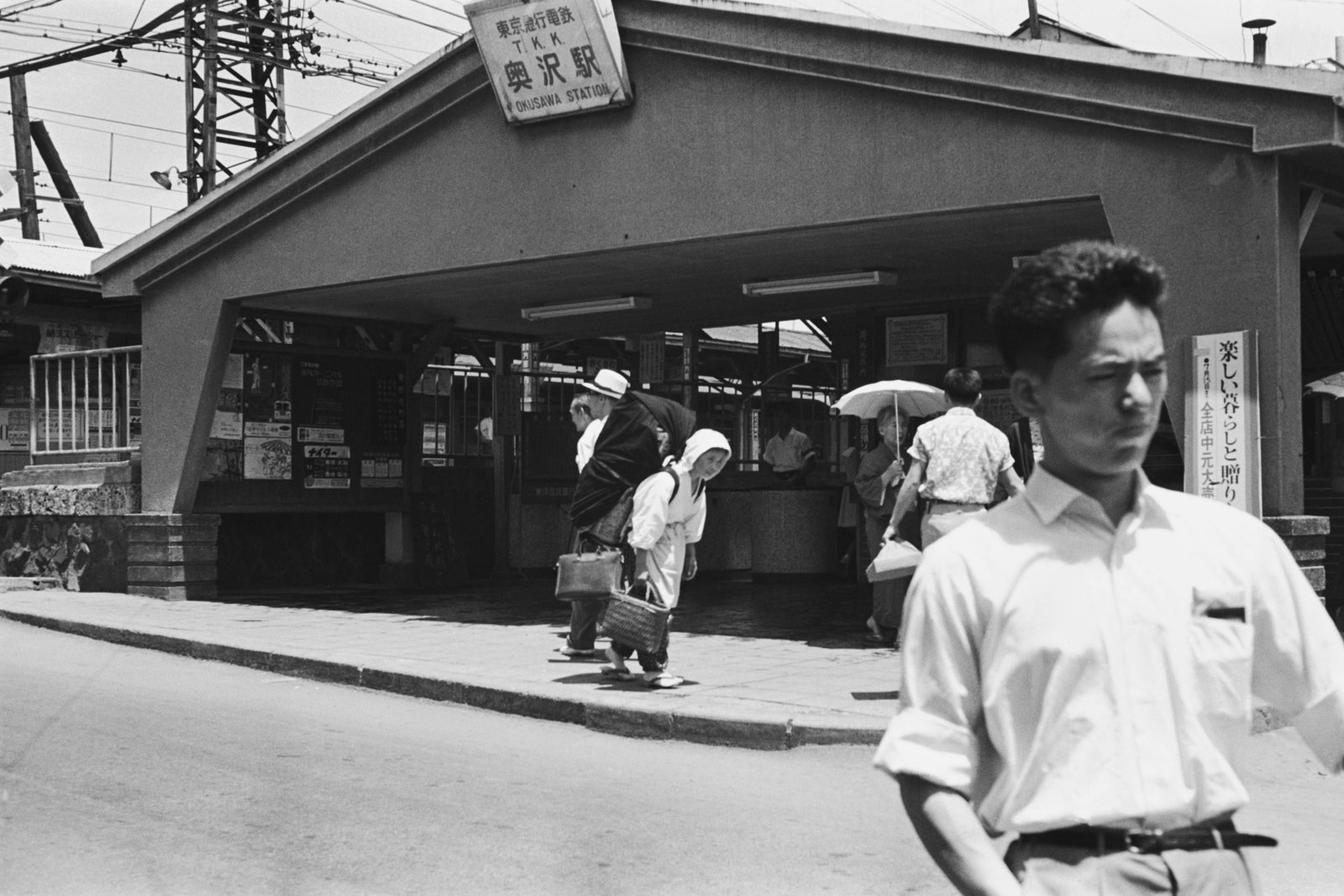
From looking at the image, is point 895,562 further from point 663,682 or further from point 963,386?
point 663,682

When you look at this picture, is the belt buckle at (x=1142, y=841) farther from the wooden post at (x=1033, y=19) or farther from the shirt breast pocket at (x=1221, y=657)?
the wooden post at (x=1033, y=19)

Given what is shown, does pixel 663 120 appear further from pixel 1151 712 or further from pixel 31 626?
pixel 1151 712

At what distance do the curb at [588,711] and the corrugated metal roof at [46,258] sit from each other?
7.05 m

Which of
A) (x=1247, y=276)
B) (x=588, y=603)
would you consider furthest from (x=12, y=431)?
(x=1247, y=276)

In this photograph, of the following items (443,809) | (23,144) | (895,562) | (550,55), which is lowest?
(443,809)

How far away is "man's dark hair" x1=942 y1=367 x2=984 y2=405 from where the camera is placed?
30.5 feet

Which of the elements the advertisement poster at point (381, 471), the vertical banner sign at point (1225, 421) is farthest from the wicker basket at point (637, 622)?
the advertisement poster at point (381, 471)

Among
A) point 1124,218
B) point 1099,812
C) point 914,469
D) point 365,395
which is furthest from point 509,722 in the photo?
point 365,395

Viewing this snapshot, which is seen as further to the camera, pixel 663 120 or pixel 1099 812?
pixel 663 120

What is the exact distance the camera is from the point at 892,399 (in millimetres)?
11602

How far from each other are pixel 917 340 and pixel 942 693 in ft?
45.2

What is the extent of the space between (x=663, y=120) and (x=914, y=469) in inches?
153

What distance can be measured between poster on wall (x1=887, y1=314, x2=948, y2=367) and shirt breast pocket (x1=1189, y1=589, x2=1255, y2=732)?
44.0ft

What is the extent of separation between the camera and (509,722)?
9.35m
